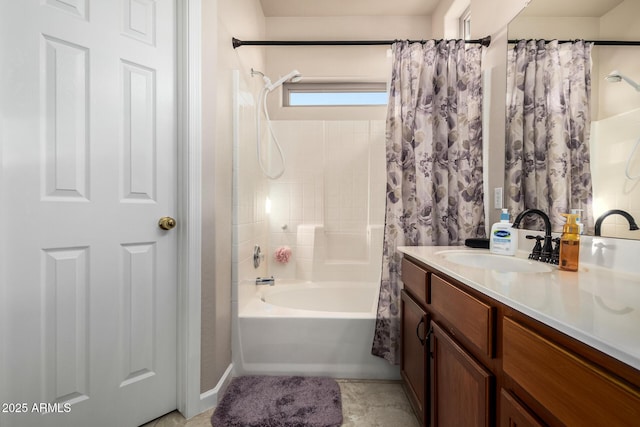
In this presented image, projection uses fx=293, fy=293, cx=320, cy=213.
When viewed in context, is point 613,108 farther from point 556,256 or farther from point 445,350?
point 445,350

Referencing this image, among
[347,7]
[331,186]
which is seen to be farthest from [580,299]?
[347,7]

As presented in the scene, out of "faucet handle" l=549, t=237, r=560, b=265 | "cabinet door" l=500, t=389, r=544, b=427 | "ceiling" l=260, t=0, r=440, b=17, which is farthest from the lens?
"ceiling" l=260, t=0, r=440, b=17

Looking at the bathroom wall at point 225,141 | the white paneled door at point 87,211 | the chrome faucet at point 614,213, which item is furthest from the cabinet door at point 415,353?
the white paneled door at point 87,211

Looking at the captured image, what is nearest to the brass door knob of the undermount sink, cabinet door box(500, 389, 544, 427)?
the undermount sink

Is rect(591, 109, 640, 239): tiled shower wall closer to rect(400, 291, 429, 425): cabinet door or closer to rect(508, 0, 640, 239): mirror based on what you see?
rect(508, 0, 640, 239): mirror

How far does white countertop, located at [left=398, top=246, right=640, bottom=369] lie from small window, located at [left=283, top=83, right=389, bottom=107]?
2096 millimetres

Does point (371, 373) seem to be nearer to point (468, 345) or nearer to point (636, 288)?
point (468, 345)

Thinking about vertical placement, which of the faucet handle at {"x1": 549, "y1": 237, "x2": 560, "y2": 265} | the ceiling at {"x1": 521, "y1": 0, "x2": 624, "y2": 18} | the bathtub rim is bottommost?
the bathtub rim

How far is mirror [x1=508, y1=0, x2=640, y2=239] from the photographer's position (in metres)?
0.96

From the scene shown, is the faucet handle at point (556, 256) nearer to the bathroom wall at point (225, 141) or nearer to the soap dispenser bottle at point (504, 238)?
the soap dispenser bottle at point (504, 238)

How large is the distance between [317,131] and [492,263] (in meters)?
1.85

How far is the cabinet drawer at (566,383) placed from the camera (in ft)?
1.43

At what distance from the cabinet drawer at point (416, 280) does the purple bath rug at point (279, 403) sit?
0.73 metres

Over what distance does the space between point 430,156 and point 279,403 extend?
1600mm
